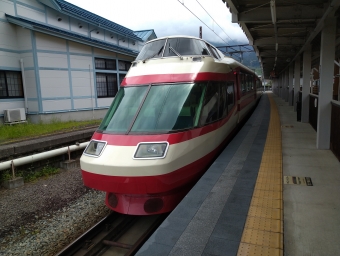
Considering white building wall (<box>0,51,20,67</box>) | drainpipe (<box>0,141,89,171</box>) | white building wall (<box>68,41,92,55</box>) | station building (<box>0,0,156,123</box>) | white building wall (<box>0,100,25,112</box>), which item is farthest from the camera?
white building wall (<box>68,41,92,55</box>)

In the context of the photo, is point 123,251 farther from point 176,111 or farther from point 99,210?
point 176,111

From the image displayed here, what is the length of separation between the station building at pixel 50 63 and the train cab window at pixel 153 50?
758 centimetres

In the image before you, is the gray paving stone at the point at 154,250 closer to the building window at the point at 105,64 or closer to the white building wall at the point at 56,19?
the white building wall at the point at 56,19

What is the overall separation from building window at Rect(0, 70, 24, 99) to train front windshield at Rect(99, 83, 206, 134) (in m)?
8.77

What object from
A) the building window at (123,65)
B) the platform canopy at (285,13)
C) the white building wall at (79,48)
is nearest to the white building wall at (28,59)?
the white building wall at (79,48)

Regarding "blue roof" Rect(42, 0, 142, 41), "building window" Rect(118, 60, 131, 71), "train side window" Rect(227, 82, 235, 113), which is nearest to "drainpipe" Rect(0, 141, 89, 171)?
"train side window" Rect(227, 82, 235, 113)

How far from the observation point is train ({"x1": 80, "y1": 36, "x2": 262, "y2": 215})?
388cm

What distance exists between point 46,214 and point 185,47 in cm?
447

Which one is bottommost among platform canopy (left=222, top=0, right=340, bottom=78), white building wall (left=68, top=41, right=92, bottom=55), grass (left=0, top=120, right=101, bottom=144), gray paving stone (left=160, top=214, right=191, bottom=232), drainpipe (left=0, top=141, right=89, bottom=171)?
drainpipe (left=0, top=141, right=89, bottom=171)

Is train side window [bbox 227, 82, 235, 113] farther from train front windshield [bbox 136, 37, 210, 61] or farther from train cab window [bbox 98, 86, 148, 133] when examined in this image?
train cab window [bbox 98, 86, 148, 133]

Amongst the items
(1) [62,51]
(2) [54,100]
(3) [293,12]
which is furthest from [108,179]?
(1) [62,51]

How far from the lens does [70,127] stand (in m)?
11.4

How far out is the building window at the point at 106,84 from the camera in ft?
51.1

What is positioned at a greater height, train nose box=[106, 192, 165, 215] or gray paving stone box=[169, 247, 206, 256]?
gray paving stone box=[169, 247, 206, 256]
